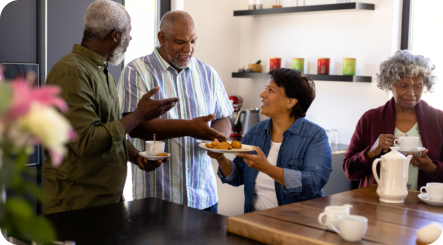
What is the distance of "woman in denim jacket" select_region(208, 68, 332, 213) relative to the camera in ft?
6.81

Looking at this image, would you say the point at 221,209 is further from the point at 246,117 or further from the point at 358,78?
the point at 358,78

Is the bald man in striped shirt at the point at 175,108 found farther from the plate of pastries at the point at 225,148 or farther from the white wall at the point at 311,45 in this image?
the white wall at the point at 311,45

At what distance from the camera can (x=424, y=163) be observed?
7.34 ft

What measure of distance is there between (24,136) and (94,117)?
1.28 m

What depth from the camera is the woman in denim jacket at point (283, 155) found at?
2.08m

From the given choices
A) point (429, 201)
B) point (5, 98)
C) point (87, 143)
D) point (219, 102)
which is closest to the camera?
point (5, 98)

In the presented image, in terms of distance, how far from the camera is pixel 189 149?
241 cm

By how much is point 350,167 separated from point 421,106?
0.52 meters

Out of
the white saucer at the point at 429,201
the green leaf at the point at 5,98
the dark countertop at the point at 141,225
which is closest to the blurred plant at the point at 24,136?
the green leaf at the point at 5,98

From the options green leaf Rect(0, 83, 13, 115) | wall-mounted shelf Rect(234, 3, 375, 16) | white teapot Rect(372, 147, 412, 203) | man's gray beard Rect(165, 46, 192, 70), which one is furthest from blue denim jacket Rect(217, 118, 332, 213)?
wall-mounted shelf Rect(234, 3, 375, 16)

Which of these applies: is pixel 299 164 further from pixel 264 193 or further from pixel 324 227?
pixel 324 227

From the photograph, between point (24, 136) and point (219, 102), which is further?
point (219, 102)

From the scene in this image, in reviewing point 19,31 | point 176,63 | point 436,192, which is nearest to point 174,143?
point 176,63

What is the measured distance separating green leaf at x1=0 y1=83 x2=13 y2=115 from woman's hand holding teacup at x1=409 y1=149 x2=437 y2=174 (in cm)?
210
